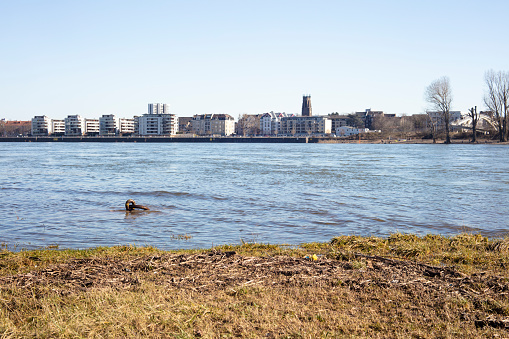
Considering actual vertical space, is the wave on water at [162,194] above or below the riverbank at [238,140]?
below

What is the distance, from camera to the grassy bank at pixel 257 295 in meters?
5.31

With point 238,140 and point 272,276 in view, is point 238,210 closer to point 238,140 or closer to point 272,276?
point 272,276

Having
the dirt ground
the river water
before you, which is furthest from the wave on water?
the dirt ground

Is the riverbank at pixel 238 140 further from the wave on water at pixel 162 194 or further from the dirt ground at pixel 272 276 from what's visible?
the dirt ground at pixel 272 276

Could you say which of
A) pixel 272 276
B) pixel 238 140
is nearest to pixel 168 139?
pixel 238 140

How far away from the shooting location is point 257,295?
21.3ft

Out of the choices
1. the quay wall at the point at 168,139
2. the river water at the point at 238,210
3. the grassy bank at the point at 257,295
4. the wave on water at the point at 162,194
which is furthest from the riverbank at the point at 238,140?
the grassy bank at the point at 257,295

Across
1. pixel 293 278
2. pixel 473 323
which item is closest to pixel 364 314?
pixel 473 323

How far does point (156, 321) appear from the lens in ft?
17.9

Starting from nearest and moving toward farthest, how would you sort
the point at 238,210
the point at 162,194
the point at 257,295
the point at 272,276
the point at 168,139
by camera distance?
the point at 257,295 < the point at 272,276 < the point at 238,210 < the point at 162,194 < the point at 168,139

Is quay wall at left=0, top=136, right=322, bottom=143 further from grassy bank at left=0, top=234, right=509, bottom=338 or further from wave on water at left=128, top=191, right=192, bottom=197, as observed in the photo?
grassy bank at left=0, top=234, right=509, bottom=338

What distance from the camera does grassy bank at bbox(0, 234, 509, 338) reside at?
17.4 feet

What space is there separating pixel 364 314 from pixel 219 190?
64.8ft

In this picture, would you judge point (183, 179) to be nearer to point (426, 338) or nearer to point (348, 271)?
point (348, 271)
